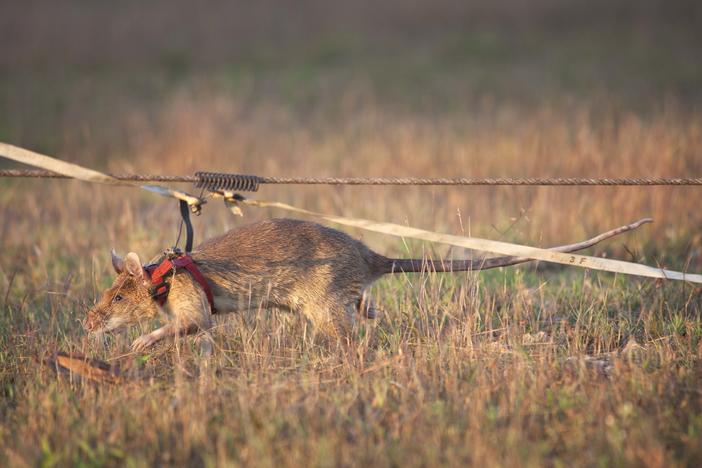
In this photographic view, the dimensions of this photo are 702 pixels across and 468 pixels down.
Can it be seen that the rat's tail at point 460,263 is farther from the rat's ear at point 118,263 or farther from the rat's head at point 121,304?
the rat's ear at point 118,263

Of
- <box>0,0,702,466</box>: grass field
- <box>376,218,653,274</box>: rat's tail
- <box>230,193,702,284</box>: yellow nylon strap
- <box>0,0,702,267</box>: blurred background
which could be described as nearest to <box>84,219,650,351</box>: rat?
<box>376,218,653,274</box>: rat's tail

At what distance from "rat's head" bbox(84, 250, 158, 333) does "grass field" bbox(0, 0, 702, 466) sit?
0.15 meters

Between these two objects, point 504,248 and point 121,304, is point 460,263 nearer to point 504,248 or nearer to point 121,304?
point 504,248

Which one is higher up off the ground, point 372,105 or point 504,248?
point 372,105

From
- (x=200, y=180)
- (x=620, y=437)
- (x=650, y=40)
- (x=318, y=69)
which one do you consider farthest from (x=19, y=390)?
(x=650, y=40)

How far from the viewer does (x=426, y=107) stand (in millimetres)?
13789

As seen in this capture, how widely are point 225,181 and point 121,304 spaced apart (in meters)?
1.12

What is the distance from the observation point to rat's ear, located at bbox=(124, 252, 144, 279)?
15.5 ft

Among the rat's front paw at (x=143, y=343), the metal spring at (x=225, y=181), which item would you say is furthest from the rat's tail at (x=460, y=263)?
the rat's front paw at (x=143, y=343)

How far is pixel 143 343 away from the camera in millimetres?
4547

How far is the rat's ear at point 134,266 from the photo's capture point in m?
4.72

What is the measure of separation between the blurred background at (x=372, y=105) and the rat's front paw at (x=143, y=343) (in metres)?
2.64

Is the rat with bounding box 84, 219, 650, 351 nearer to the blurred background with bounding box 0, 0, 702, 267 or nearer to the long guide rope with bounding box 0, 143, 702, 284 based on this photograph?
the long guide rope with bounding box 0, 143, 702, 284

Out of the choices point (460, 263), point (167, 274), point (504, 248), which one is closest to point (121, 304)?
point (167, 274)
